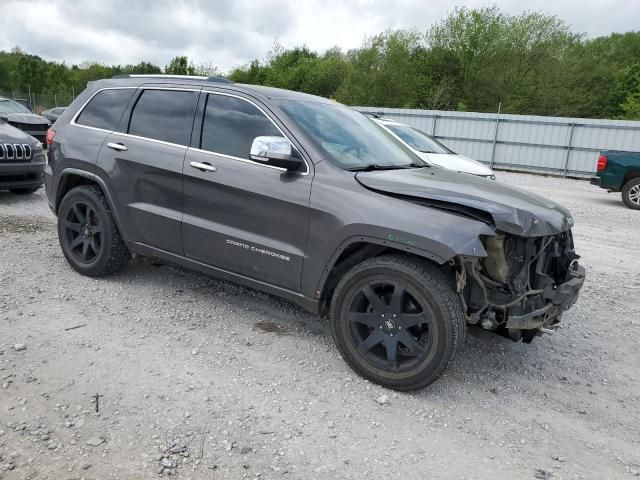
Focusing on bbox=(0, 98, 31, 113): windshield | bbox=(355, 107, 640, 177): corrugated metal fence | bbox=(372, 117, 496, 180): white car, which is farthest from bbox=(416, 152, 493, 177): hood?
bbox=(0, 98, 31, 113): windshield

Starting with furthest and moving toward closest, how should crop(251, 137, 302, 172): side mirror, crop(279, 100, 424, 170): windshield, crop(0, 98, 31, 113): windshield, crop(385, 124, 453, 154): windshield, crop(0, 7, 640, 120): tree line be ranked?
crop(0, 7, 640, 120): tree line → crop(0, 98, 31, 113): windshield → crop(385, 124, 453, 154): windshield → crop(279, 100, 424, 170): windshield → crop(251, 137, 302, 172): side mirror

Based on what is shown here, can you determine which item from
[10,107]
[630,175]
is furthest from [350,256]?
[10,107]

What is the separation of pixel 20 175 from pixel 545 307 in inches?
312

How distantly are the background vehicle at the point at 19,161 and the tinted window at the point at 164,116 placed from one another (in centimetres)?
443

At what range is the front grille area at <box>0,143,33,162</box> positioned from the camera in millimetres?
7609

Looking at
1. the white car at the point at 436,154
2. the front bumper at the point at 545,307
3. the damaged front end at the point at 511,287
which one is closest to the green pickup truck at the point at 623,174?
the white car at the point at 436,154

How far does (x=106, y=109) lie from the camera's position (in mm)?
4695

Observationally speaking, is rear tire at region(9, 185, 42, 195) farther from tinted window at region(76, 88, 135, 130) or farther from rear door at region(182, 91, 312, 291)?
rear door at region(182, 91, 312, 291)

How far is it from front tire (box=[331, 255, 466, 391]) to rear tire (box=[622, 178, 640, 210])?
1052 centimetres

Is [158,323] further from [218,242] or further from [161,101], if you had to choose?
[161,101]

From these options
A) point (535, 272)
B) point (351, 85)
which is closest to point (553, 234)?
point (535, 272)

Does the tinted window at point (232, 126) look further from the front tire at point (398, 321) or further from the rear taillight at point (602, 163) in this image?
the rear taillight at point (602, 163)

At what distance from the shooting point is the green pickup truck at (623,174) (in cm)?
1146

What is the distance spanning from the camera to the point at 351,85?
1667 inches
